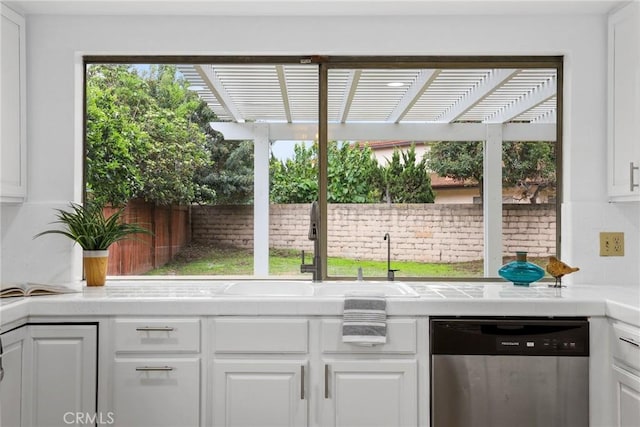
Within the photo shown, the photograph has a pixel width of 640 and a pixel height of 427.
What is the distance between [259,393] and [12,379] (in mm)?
1009

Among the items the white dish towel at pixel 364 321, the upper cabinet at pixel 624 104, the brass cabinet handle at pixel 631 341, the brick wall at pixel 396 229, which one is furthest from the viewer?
the brick wall at pixel 396 229

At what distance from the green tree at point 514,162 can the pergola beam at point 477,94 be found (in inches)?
6.5

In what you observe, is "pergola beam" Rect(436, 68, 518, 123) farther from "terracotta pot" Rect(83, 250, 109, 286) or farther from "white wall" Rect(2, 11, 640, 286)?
"terracotta pot" Rect(83, 250, 109, 286)

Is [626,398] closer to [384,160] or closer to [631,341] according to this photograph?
[631,341]

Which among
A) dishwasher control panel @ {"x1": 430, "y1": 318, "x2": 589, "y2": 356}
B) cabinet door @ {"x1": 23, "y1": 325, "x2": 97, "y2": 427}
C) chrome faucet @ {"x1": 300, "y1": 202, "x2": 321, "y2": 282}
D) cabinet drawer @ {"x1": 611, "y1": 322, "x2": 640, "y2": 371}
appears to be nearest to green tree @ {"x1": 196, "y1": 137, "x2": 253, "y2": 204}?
chrome faucet @ {"x1": 300, "y1": 202, "x2": 321, "y2": 282}

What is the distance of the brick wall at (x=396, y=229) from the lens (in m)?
2.96

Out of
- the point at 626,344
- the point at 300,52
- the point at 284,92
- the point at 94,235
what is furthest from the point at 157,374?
the point at 626,344

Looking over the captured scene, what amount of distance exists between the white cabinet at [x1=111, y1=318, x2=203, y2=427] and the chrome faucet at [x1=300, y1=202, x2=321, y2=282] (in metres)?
Result: 0.76

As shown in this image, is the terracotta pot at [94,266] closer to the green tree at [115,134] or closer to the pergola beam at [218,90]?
the green tree at [115,134]

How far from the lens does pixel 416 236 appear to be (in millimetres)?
2994

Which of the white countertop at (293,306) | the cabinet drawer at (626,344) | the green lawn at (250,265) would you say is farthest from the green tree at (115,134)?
the cabinet drawer at (626,344)

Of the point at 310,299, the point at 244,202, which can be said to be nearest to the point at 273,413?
the point at 310,299

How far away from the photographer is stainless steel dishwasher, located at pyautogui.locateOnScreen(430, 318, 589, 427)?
2.21 meters

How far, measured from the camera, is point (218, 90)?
3.00 m
